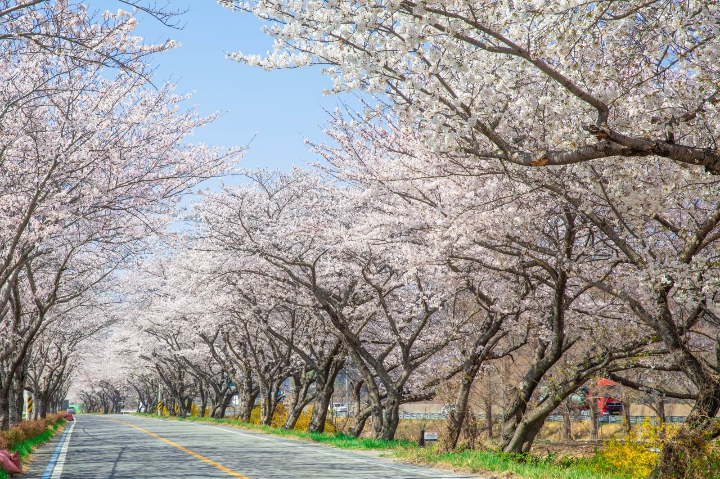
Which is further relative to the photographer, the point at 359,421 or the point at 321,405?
the point at 321,405

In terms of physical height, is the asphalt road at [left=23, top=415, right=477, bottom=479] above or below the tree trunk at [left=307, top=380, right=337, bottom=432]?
below

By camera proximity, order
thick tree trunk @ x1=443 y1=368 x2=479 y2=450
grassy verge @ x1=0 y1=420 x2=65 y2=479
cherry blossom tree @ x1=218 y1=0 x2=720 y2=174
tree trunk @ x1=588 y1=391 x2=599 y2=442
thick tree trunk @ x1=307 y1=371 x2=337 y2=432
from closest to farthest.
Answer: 1. cherry blossom tree @ x1=218 y1=0 x2=720 y2=174
2. grassy verge @ x1=0 y1=420 x2=65 y2=479
3. thick tree trunk @ x1=443 y1=368 x2=479 y2=450
4. thick tree trunk @ x1=307 y1=371 x2=337 y2=432
5. tree trunk @ x1=588 y1=391 x2=599 y2=442

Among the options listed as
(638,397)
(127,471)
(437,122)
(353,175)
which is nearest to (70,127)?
(353,175)

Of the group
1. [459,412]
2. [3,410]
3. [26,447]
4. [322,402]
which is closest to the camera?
[459,412]

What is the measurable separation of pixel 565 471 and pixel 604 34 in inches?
273

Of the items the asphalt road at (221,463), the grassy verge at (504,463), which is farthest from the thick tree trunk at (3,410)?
the grassy verge at (504,463)

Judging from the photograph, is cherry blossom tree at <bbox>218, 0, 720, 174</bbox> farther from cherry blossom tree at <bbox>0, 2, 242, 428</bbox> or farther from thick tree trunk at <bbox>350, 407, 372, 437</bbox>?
thick tree trunk at <bbox>350, 407, 372, 437</bbox>

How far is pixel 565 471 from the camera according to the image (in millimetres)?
10617

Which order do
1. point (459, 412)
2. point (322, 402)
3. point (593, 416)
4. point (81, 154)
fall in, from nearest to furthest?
point (81, 154) < point (459, 412) < point (322, 402) < point (593, 416)

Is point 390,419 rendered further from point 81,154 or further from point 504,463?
point 81,154

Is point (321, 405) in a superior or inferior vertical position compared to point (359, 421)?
superior

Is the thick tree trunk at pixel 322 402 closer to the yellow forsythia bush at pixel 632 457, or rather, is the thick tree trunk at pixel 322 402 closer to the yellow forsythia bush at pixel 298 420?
the yellow forsythia bush at pixel 298 420

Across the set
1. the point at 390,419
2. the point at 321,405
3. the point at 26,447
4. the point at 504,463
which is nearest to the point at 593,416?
the point at 321,405

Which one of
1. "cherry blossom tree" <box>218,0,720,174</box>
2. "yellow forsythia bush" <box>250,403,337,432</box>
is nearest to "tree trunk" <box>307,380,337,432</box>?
"yellow forsythia bush" <box>250,403,337,432</box>
